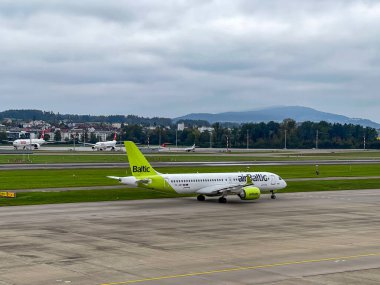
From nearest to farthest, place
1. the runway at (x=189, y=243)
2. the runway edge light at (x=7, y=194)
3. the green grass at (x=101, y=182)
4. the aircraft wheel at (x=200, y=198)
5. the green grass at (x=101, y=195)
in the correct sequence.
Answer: the runway at (x=189, y=243)
the green grass at (x=101, y=195)
the runway edge light at (x=7, y=194)
the green grass at (x=101, y=182)
the aircraft wheel at (x=200, y=198)

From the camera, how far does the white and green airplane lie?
65.4 m

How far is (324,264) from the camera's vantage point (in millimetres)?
35281

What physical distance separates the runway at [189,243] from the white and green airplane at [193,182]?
223cm

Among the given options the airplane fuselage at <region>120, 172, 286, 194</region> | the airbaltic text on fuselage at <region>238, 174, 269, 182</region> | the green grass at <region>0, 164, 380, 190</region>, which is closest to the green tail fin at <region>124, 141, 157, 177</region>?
the airplane fuselage at <region>120, 172, 286, 194</region>

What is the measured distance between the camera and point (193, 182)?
6800 centimetres

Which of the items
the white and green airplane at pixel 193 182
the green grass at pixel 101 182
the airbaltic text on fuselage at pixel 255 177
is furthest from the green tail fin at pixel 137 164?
the airbaltic text on fuselage at pixel 255 177

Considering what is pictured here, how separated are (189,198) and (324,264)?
37.3 meters

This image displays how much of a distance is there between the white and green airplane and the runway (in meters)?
2.23

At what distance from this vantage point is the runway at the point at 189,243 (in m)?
32.4

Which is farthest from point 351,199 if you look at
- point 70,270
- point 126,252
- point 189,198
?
point 70,270

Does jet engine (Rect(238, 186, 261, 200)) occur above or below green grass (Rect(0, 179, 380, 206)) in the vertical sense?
above

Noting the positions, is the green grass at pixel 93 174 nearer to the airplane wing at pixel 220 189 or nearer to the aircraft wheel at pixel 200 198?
the aircraft wheel at pixel 200 198

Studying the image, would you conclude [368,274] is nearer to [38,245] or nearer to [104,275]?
[104,275]

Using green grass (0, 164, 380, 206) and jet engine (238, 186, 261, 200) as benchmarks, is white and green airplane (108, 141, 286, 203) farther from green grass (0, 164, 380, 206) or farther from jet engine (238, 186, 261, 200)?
green grass (0, 164, 380, 206)
